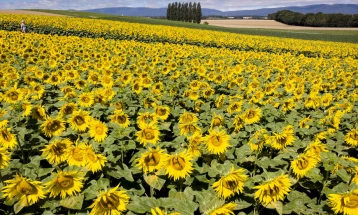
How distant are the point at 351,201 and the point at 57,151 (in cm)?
268

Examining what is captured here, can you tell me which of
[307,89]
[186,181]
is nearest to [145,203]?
[186,181]

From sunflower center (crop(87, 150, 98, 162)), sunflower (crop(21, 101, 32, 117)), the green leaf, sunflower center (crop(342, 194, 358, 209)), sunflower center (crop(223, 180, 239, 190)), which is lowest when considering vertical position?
the green leaf

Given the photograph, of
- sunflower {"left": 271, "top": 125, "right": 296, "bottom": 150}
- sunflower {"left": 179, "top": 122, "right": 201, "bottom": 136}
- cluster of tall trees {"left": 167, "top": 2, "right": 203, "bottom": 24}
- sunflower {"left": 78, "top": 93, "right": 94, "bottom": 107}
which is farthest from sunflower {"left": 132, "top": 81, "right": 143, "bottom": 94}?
cluster of tall trees {"left": 167, "top": 2, "right": 203, "bottom": 24}

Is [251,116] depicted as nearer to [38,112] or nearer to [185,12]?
[38,112]

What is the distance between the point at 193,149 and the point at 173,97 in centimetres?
328

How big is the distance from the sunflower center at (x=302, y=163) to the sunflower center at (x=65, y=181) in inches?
87.5

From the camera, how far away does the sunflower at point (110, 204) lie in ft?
6.87

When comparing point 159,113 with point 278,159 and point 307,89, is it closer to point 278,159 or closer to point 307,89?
point 278,159

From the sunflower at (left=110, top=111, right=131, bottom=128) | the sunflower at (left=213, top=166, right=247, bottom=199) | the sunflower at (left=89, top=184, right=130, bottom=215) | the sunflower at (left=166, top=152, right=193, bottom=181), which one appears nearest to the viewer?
the sunflower at (left=89, top=184, right=130, bottom=215)

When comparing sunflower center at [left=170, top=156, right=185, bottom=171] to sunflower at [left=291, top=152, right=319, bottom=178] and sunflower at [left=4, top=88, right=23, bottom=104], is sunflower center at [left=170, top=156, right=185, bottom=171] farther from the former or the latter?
Result: sunflower at [left=4, top=88, right=23, bottom=104]

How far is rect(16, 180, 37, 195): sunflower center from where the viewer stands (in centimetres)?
228

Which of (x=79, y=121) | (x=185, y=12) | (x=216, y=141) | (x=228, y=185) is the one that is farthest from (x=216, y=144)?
(x=185, y=12)

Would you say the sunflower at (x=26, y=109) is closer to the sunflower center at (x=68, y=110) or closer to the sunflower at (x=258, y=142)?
the sunflower center at (x=68, y=110)

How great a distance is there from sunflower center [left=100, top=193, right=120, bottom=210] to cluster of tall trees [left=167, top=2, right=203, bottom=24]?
4013 inches
